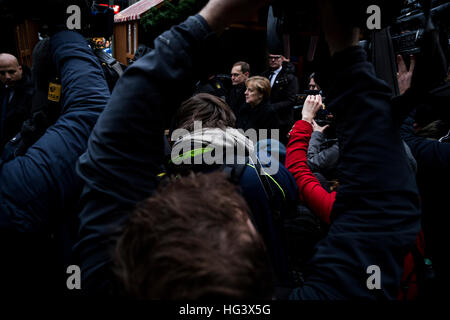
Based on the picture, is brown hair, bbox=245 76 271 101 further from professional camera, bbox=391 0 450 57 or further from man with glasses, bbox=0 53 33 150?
professional camera, bbox=391 0 450 57

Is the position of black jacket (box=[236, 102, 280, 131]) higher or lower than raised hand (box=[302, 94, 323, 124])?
lower

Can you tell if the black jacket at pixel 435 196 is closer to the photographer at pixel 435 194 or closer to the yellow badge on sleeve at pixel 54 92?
the photographer at pixel 435 194

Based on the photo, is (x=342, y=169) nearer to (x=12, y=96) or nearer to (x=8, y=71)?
(x=12, y=96)

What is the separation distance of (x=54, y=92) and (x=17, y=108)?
2520 millimetres

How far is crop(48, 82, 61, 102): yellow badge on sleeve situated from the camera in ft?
3.58

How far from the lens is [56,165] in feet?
3.14

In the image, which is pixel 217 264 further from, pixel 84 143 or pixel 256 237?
pixel 84 143

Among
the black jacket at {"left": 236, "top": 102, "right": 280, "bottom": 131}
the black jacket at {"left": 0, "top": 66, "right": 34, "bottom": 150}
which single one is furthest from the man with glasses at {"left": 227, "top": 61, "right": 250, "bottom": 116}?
the black jacket at {"left": 0, "top": 66, "right": 34, "bottom": 150}

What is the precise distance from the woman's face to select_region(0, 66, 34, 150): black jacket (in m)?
2.38

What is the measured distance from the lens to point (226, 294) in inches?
18.6

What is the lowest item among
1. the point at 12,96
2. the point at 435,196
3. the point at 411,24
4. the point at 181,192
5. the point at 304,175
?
the point at 435,196

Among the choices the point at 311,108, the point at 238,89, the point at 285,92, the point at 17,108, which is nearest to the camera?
the point at 311,108

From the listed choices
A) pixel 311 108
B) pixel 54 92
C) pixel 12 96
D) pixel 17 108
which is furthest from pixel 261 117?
pixel 54 92
